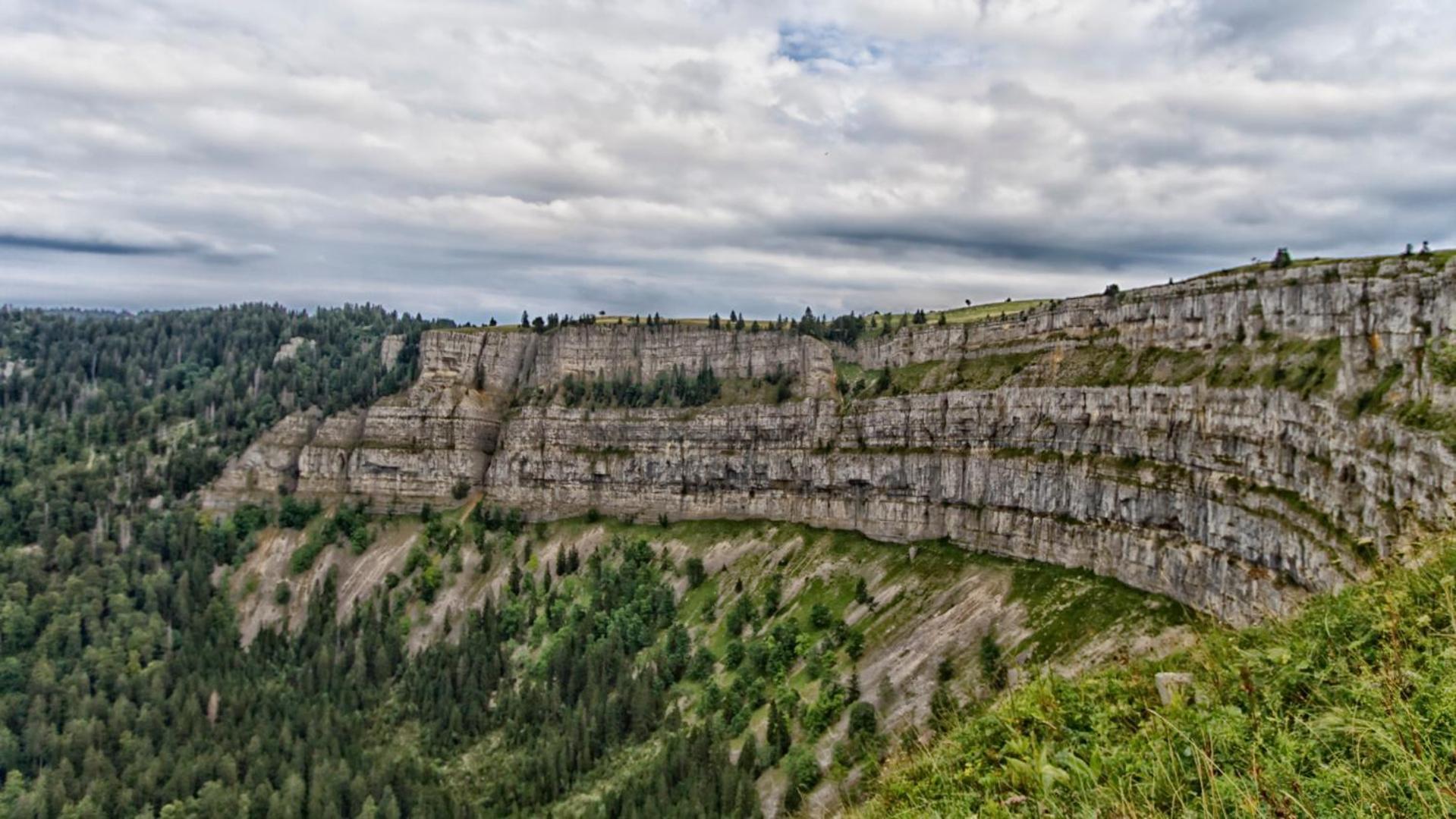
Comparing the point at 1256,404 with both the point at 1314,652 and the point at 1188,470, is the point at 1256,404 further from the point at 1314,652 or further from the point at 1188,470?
the point at 1314,652

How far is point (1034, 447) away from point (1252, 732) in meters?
104

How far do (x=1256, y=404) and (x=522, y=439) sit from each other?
135 m

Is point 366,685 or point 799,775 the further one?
point 366,685

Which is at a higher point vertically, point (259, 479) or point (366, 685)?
point (259, 479)

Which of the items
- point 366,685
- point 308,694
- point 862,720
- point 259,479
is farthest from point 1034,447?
point 259,479

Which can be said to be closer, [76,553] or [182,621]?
[182,621]

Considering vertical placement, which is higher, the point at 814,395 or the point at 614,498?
the point at 814,395

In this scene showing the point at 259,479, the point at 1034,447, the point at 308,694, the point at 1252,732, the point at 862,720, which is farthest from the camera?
the point at 259,479

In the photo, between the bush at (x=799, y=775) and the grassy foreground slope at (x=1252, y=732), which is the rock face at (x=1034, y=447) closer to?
the grassy foreground slope at (x=1252, y=732)

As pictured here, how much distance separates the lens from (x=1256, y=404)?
8031 cm

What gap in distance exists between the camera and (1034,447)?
112062 mm

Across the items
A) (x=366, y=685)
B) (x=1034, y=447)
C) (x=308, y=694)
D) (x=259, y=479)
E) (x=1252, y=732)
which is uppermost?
(x=1252, y=732)

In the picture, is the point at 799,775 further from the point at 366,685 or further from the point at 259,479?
the point at 259,479

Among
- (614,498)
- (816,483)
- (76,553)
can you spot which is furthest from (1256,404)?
(76,553)
